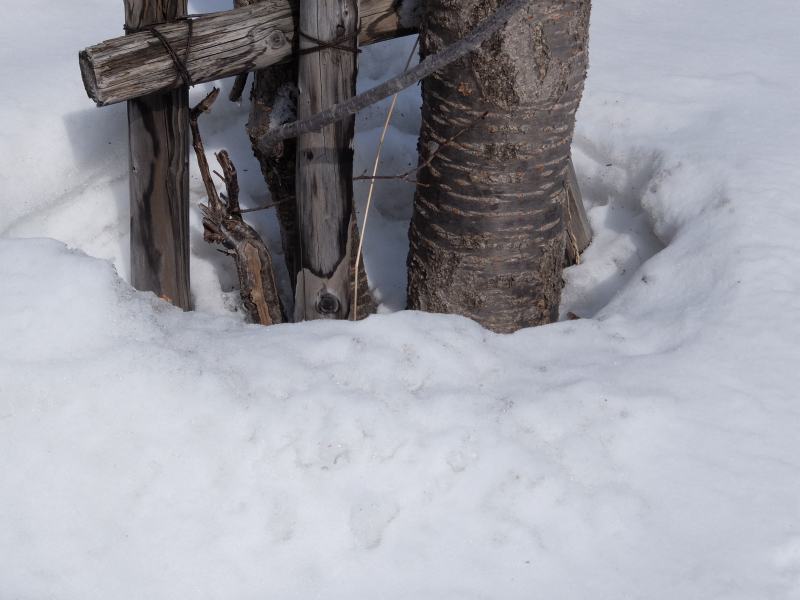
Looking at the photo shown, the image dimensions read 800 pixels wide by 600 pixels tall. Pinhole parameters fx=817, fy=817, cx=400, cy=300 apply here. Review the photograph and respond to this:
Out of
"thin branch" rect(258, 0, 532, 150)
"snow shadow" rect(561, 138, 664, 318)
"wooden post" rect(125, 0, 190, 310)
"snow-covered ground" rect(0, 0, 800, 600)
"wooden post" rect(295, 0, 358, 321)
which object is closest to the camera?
"snow-covered ground" rect(0, 0, 800, 600)

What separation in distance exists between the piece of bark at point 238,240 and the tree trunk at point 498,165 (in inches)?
17.0

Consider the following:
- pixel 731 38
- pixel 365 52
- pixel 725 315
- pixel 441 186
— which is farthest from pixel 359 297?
pixel 731 38

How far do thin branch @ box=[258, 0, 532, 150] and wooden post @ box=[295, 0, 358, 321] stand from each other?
0.11 metres

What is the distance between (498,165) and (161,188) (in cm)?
93

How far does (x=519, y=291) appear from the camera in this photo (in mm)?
2189

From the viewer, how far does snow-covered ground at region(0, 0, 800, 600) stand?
56.8 inches

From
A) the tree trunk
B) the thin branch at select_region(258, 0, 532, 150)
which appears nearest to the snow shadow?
the tree trunk

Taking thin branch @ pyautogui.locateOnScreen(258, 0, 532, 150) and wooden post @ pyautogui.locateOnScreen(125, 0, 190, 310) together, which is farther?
wooden post @ pyautogui.locateOnScreen(125, 0, 190, 310)

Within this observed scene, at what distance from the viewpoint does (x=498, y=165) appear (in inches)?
79.7

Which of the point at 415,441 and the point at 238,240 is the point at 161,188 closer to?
the point at 238,240

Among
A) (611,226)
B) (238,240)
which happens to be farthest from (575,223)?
(238,240)

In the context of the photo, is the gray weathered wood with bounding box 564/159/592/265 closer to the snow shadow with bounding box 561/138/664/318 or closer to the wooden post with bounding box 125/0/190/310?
the snow shadow with bounding box 561/138/664/318

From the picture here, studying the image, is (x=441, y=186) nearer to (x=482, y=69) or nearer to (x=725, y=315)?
(x=482, y=69)

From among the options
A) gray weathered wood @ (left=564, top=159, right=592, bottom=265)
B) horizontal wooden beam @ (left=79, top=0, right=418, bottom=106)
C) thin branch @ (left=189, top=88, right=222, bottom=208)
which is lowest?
gray weathered wood @ (left=564, top=159, right=592, bottom=265)
